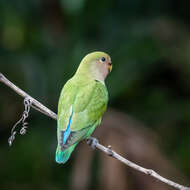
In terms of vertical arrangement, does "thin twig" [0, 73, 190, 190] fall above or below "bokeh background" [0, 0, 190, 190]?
above

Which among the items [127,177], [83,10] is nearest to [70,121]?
[127,177]

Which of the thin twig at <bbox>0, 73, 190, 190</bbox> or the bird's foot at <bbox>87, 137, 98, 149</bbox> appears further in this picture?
the bird's foot at <bbox>87, 137, 98, 149</bbox>

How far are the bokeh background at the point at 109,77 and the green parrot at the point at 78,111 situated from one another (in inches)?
43.1

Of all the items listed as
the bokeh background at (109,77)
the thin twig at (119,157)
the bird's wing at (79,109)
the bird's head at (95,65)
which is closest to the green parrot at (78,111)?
the bird's wing at (79,109)

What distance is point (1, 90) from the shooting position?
7.07m

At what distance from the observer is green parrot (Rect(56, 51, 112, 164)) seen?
14.2 ft

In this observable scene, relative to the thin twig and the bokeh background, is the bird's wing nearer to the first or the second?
the thin twig

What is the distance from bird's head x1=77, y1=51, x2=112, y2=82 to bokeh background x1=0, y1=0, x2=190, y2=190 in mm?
695

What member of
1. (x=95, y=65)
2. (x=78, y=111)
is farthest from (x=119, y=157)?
(x=95, y=65)

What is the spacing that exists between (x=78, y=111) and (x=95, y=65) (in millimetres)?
1022

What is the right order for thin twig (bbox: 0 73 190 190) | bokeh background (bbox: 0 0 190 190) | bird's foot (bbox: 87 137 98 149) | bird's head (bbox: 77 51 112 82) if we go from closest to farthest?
thin twig (bbox: 0 73 190 190)
bird's foot (bbox: 87 137 98 149)
bird's head (bbox: 77 51 112 82)
bokeh background (bbox: 0 0 190 190)

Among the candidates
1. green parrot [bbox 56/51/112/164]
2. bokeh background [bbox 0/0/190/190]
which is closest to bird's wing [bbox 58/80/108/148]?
green parrot [bbox 56/51/112/164]

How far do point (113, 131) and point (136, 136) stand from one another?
0.27 meters

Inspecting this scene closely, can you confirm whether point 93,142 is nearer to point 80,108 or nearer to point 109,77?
point 80,108
